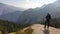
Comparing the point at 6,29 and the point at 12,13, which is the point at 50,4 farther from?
the point at 6,29

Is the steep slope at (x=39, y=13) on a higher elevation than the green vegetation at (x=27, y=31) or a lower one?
higher

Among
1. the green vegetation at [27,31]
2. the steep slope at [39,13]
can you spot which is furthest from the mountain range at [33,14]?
the green vegetation at [27,31]

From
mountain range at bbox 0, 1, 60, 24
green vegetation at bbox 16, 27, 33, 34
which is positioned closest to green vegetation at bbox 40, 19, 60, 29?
mountain range at bbox 0, 1, 60, 24

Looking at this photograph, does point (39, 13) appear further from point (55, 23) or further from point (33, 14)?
point (55, 23)

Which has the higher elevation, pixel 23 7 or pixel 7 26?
pixel 23 7

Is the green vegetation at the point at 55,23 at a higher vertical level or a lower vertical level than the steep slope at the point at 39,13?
lower

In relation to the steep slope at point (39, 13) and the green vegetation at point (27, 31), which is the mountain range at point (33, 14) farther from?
the green vegetation at point (27, 31)

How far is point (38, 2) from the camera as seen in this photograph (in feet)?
8.59

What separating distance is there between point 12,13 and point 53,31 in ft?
2.26

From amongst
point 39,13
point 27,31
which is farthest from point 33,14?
point 27,31

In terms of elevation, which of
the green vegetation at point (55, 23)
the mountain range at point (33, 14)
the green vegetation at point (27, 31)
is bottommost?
the green vegetation at point (27, 31)

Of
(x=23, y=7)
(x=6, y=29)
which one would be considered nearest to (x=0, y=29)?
(x=6, y=29)

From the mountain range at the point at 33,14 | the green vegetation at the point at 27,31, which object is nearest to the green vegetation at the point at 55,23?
the mountain range at the point at 33,14

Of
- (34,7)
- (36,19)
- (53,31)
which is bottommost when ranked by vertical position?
(53,31)
